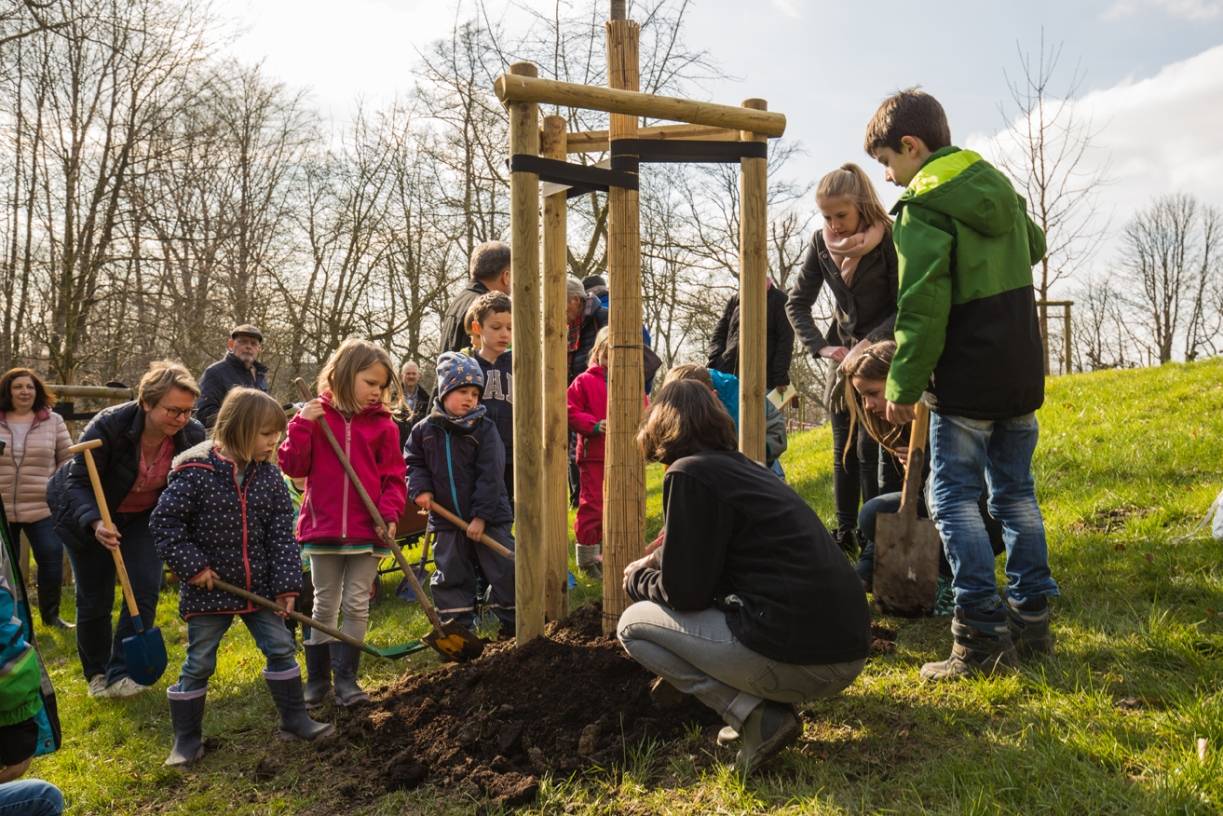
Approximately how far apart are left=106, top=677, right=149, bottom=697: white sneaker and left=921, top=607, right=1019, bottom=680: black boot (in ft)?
14.3

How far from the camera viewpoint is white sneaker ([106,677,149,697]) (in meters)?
5.25

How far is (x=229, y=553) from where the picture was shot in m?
4.04

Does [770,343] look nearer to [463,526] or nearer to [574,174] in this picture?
[463,526]

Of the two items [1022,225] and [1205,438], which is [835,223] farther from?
[1205,438]

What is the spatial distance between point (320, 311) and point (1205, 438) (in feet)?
52.8

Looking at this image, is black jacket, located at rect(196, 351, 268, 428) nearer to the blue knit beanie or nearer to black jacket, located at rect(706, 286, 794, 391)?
the blue knit beanie

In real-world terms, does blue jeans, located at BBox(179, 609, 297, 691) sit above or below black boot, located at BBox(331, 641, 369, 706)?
above

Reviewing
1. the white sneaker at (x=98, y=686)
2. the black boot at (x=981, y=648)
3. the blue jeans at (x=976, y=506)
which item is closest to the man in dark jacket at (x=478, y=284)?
the white sneaker at (x=98, y=686)

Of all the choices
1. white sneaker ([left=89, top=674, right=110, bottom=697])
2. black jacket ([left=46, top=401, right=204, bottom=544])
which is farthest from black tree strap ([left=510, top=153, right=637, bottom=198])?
white sneaker ([left=89, top=674, right=110, bottom=697])

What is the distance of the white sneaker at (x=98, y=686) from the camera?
528cm

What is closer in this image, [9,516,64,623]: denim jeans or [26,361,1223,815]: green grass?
[26,361,1223,815]: green grass

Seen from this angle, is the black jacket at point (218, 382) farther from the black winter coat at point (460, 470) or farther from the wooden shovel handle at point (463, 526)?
the wooden shovel handle at point (463, 526)

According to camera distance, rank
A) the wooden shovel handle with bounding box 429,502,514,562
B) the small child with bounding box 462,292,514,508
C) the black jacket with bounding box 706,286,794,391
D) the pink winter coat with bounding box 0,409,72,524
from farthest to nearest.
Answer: the pink winter coat with bounding box 0,409,72,524 → the black jacket with bounding box 706,286,794,391 → the small child with bounding box 462,292,514,508 → the wooden shovel handle with bounding box 429,502,514,562

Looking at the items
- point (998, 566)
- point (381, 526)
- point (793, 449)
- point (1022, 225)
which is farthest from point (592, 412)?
point (793, 449)
